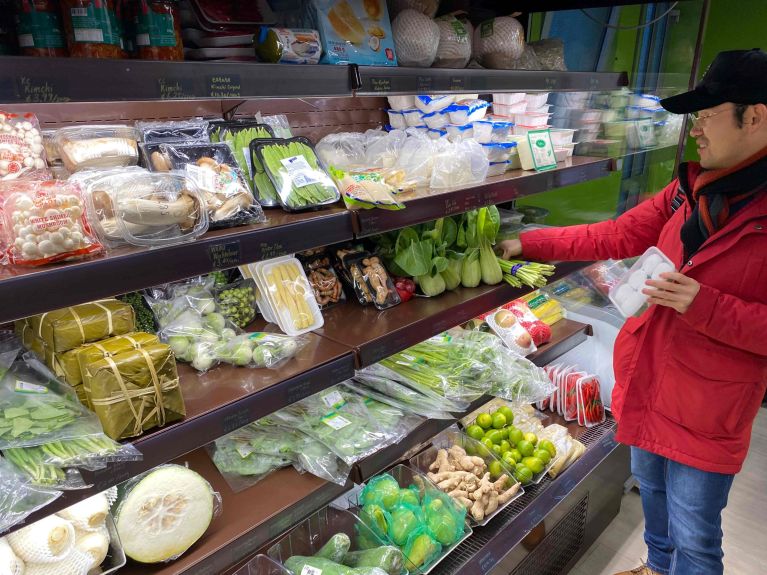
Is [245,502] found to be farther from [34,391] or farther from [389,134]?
[389,134]

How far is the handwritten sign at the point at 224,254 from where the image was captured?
1.26m

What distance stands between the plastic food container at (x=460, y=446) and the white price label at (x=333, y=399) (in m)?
0.46

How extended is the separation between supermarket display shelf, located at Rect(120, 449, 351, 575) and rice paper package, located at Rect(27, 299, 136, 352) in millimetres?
629

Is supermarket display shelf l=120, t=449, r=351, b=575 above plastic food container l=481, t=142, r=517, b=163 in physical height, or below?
below

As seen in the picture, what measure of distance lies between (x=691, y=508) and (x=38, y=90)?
2340 mm

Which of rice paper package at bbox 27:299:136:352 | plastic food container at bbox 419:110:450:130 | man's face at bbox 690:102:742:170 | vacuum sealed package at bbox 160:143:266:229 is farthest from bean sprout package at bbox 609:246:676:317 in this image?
rice paper package at bbox 27:299:136:352

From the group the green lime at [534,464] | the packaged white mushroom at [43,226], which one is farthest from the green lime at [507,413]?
the packaged white mushroom at [43,226]

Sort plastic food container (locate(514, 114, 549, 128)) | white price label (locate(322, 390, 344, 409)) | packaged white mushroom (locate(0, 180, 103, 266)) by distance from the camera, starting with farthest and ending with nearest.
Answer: plastic food container (locate(514, 114, 549, 128)), white price label (locate(322, 390, 344, 409)), packaged white mushroom (locate(0, 180, 103, 266))

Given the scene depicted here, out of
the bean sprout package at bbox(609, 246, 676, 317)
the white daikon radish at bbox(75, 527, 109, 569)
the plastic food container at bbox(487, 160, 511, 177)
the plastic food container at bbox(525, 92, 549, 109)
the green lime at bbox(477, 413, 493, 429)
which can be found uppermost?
the plastic food container at bbox(525, 92, 549, 109)

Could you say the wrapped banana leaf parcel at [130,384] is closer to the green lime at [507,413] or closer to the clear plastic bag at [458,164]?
the clear plastic bag at [458,164]

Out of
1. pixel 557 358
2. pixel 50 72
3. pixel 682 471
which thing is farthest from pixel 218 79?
pixel 557 358

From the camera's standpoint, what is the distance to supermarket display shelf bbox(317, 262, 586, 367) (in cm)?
175

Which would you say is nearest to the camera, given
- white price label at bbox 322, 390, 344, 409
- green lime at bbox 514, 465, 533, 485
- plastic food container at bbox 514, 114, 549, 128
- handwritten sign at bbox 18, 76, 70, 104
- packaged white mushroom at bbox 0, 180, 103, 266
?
handwritten sign at bbox 18, 76, 70, 104

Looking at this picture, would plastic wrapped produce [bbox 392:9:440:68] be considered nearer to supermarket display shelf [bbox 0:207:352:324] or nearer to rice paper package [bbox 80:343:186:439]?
supermarket display shelf [bbox 0:207:352:324]
